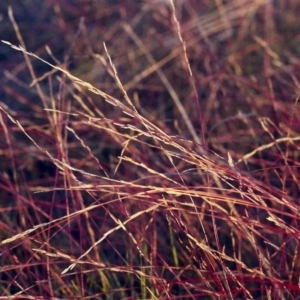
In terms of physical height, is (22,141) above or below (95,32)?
below

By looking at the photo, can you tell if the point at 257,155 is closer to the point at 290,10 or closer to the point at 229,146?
the point at 229,146

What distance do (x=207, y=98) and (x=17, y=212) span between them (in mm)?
725

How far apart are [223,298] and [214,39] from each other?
1298mm

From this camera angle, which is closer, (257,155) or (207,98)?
(257,155)

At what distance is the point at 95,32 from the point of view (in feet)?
7.38

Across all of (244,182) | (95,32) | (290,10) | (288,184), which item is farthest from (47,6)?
(244,182)

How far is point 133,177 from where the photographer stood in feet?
5.47

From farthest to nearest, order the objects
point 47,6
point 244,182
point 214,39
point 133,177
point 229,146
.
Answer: point 47,6 → point 214,39 → point 229,146 → point 133,177 → point 244,182

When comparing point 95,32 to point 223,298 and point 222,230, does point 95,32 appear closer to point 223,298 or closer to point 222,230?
point 222,230

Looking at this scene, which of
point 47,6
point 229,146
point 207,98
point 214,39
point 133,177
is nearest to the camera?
point 133,177

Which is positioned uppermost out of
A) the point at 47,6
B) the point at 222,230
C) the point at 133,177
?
the point at 47,6

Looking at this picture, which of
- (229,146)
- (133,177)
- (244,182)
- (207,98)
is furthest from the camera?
(207,98)

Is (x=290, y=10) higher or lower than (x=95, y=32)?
lower

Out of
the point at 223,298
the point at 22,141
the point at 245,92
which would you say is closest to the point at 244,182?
the point at 223,298
